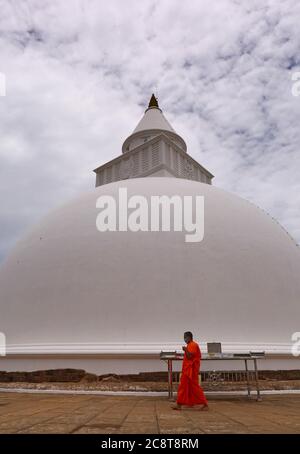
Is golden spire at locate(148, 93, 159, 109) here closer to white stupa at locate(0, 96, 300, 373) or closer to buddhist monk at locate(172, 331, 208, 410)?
white stupa at locate(0, 96, 300, 373)

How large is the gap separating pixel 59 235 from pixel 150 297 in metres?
3.11

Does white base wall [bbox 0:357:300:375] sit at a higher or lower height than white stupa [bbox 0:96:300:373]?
lower

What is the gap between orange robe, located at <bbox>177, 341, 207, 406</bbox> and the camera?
5.39m

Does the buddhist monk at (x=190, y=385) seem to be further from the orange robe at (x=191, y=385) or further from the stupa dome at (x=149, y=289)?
the stupa dome at (x=149, y=289)

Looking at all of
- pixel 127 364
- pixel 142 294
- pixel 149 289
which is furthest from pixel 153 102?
pixel 127 364

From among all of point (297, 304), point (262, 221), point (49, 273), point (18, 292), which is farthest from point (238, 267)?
point (18, 292)

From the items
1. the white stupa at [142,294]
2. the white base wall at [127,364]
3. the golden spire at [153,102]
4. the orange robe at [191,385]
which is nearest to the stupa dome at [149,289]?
the white stupa at [142,294]

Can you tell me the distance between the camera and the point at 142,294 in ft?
27.8

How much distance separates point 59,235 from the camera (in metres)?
10.0

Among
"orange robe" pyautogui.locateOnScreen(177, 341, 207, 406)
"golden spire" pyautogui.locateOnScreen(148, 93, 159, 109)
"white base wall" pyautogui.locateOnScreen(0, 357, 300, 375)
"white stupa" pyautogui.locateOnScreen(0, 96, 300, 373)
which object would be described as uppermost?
"golden spire" pyautogui.locateOnScreen(148, 93, 159, 109)

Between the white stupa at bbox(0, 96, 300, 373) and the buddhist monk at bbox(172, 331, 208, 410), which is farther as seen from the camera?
the white stupa at bbox(0, 96, 300, 373)

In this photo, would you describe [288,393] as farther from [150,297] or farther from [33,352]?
[33,352]

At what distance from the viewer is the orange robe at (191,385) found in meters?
5.39

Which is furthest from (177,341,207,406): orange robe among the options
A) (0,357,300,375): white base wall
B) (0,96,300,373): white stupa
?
(0,357,300,375): white base wall
